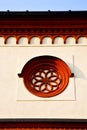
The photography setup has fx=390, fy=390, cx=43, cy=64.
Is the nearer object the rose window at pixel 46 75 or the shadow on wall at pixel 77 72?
the rose window at pixel 46 75

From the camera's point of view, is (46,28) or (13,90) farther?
(46,28)

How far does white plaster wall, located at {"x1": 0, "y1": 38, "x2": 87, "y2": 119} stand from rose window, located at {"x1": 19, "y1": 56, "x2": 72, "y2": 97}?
0.20 m

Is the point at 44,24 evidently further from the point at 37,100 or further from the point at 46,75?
the point at 37,100

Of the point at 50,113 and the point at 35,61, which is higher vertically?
the point at 35,61

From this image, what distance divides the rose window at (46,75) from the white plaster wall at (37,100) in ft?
0.67

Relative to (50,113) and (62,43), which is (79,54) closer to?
(62,43)

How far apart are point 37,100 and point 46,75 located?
1.06 meters

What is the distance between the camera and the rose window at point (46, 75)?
13.2 metres

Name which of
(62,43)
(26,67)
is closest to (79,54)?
(62,43)

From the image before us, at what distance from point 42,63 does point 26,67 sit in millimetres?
586

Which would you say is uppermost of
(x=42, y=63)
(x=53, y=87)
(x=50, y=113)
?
(x=42, y=63)

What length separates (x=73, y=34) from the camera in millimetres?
14055

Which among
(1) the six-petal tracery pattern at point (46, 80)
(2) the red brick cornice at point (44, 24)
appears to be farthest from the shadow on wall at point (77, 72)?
(2) the red brick cornice at point (44, 24)

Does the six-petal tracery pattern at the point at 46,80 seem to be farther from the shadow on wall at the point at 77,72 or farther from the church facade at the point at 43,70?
the shadow on wall at the point at 77,72
